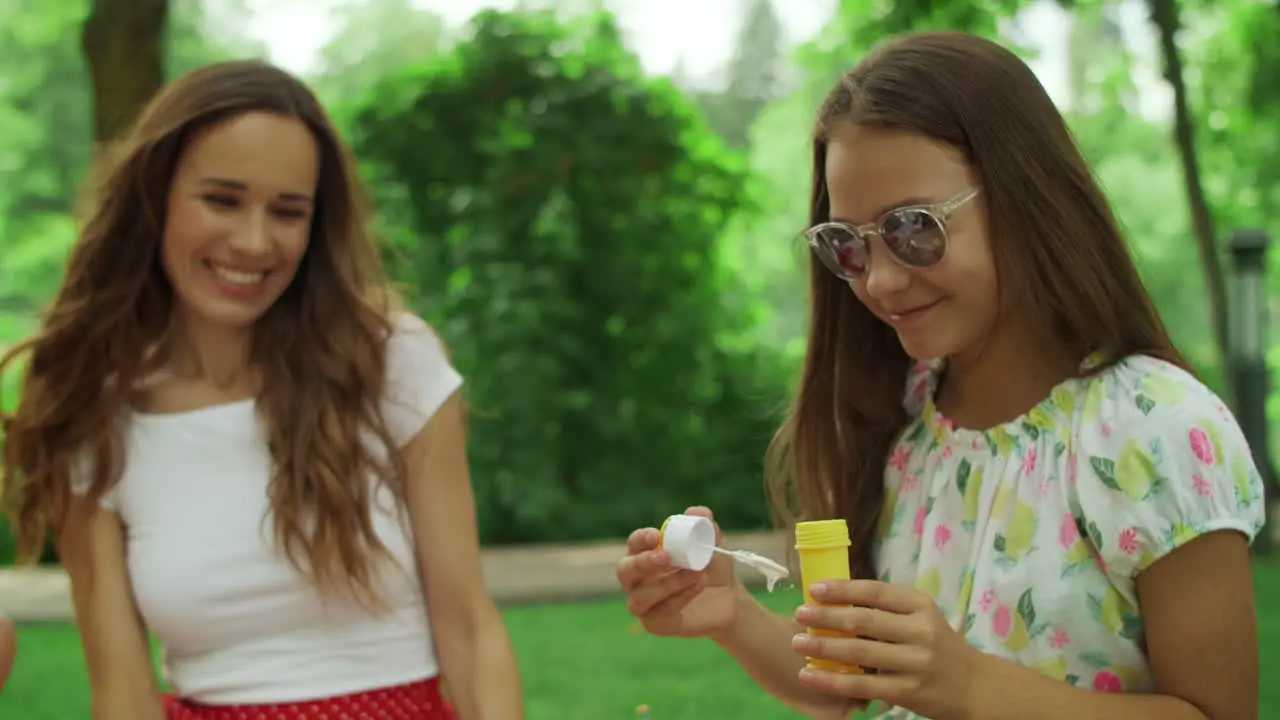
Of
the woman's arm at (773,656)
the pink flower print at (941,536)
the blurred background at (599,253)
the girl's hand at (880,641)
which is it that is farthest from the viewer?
the blurred background at (599,253)

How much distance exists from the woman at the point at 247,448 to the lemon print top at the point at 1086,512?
107 cm

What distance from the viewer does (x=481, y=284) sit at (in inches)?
402

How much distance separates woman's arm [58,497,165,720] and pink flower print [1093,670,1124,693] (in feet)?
5.66

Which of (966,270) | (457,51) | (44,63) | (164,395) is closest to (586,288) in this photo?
(457,51)

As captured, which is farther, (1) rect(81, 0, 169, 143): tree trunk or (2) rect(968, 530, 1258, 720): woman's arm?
(1) rect(81, 0, 169, 143): tree trunk

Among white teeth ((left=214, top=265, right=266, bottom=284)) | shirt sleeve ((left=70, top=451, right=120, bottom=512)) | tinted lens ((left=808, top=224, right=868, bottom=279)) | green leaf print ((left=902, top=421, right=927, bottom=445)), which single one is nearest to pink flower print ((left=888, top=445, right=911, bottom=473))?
green leaf print ((left=902, top=421, right=927, bottom=445))

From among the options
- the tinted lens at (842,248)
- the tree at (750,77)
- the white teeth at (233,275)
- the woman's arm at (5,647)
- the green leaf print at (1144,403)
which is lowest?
the woman's arm at (5,647)

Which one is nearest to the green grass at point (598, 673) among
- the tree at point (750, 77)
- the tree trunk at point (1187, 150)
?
the tree trunk at point (1187, 150)

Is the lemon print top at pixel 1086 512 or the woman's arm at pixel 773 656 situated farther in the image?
the woman's arm at pixel 773 656

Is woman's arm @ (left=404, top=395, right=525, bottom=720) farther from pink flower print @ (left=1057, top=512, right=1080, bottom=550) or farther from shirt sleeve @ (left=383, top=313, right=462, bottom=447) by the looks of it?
pink flower print @ (left=1057, top=512, right=1080, bottom=550)

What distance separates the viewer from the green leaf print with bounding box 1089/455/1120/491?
1920 millimetres

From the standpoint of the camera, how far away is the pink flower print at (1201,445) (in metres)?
1.88

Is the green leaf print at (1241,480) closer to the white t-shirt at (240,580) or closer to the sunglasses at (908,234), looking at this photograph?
the sunglasses at (908,234)

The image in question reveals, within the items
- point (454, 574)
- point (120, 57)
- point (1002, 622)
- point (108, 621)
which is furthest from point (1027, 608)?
point (120, 57)
